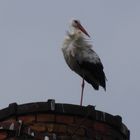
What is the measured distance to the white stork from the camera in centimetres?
1015

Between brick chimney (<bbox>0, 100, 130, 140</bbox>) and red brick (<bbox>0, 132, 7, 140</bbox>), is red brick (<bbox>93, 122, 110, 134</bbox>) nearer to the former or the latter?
brick chimney (<bbox>0, 100, 130, 140</bbox>)

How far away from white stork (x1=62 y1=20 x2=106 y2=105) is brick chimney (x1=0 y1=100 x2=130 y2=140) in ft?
12.9

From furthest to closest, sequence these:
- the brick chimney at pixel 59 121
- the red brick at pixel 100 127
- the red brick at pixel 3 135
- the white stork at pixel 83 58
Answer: the white stork at pixel 83 58, the red brick at pixel 100 127, the brick chimney at pixel 59 121, the red brick at pixel 3 135

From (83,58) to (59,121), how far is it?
14.1 ft

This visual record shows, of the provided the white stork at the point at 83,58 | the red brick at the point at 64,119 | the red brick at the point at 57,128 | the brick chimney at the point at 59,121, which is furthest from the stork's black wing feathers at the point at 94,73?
the red brick at the point at 57,128

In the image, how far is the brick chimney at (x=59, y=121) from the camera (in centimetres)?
584

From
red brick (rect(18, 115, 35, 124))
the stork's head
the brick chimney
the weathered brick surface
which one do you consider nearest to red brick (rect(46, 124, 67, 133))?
the brick chimney

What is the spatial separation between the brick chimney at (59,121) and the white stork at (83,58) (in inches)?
154

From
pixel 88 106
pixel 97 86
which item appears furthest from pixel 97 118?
pixel 97 86

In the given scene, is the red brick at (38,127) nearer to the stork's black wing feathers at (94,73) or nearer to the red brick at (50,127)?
the red brick at (50,127)

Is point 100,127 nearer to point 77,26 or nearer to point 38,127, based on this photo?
point 38,127

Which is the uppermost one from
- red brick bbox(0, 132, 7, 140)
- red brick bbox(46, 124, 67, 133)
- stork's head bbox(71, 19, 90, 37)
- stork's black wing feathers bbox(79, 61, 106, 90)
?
stork's head bbox(71, 19, 90, 37)

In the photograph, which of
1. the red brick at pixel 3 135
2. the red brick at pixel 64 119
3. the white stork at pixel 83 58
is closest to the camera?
the red brick at pixel 3 135

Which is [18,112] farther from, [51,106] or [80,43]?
[80,43]
